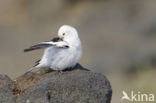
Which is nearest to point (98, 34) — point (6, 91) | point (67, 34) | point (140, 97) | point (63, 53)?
point (140, 97)

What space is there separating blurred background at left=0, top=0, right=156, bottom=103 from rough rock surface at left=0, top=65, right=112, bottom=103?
6354mm

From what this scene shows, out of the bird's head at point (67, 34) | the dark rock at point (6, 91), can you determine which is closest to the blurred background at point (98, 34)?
the bird's head at point (67, 34)

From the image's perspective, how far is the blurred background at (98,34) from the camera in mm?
18000

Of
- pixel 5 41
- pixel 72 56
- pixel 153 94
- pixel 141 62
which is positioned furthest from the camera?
pixel 5 41

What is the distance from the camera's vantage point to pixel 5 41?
20938 mm

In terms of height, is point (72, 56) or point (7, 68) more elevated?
point (72, 56)

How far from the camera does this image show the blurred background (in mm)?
18000

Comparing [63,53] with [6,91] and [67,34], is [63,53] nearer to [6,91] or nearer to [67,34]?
[67,34]

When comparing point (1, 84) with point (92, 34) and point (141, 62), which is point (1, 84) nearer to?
point (141, 62)

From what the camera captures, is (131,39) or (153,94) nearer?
(153,94)

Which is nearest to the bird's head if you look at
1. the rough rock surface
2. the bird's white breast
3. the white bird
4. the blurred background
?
the white bird

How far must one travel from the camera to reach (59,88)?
30.7 feet

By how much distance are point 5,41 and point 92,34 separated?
2646mm

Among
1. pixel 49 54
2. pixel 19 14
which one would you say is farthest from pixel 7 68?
pixel 49 54
